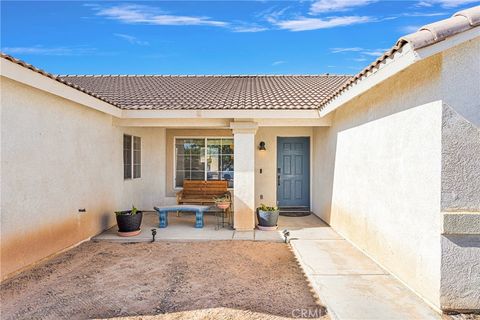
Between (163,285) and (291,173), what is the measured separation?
21.9 ft

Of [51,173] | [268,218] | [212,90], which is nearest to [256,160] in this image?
[212,90]

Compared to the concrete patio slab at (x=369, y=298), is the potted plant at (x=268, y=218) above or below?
above

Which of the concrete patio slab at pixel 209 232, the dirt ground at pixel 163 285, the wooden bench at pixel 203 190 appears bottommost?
the dirt ground at pixel 163 285

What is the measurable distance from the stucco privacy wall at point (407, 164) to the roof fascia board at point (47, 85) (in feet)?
18.5

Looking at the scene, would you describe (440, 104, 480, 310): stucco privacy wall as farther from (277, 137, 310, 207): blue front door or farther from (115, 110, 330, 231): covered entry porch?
(277, 137, 310, 207): blue front door

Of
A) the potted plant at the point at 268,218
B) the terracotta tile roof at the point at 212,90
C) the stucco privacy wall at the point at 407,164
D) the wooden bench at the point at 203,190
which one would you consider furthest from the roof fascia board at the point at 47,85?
the stucco privacy wall at the point at 407,164

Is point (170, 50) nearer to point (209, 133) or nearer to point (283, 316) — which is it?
point (209, 133)

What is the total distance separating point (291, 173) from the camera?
10172 mm

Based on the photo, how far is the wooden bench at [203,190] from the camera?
9.86 metres

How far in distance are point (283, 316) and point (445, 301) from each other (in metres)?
1.89

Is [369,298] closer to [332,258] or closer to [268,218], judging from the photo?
[332,258]

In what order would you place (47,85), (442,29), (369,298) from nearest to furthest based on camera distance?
(442,29) < (369,298) < (47,85)

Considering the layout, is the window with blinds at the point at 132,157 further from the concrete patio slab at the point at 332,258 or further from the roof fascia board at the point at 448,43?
the roof fascia board at the point at 448,43

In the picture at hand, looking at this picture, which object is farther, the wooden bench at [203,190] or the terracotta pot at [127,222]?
the wooden bench at [203,190]
